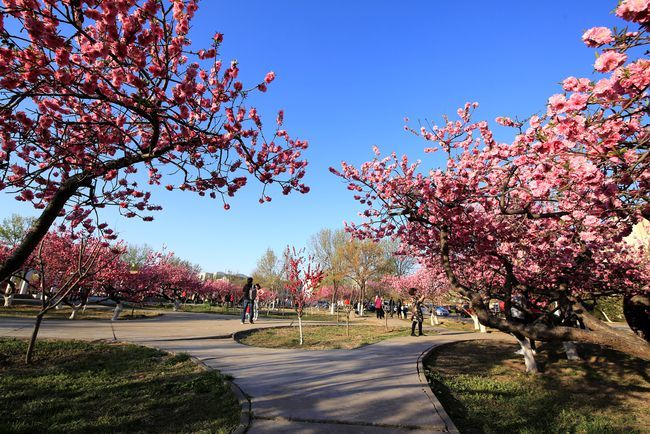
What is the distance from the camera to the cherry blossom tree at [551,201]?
3.08 meters

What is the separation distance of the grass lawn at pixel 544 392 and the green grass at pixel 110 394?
337 centimetres

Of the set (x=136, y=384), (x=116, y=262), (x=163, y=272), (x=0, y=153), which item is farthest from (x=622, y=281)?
(x=163, y=272)

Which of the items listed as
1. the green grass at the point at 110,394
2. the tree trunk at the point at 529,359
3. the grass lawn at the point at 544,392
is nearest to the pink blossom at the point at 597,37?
the grass lawn at the point at 544,392

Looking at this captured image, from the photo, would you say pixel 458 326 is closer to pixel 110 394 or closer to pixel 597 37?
pixel 110 394

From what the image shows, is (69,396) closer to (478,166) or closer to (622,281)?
(478,166)

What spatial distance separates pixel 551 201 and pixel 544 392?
4.42m

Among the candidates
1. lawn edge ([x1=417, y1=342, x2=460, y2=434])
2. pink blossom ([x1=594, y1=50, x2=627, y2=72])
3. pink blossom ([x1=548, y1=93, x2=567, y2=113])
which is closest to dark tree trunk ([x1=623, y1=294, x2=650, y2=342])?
lawn edge ([x1=417, y1=342, x2=460, y2=434])

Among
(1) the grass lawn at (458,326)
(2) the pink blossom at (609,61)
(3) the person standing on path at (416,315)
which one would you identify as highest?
(2) the pink blossom at (609,61)

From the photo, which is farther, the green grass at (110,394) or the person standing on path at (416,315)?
the person standing on path at (416,315)

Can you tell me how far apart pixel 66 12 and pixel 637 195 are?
5.90 metres

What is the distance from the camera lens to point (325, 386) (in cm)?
523

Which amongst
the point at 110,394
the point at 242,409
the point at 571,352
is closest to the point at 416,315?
the point at 571,352

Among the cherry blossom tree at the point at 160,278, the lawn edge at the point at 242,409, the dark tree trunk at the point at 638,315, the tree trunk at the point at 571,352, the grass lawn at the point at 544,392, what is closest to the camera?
the lawn edge at the point at 242,409

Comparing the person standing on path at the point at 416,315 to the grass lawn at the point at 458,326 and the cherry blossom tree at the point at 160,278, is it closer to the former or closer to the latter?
the grass lawn at the point at 458,326
